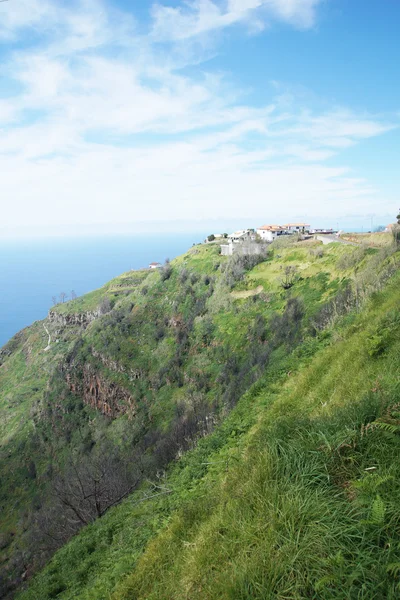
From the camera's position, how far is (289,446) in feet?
12.5

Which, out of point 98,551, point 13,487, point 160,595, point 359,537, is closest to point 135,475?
point 98,551

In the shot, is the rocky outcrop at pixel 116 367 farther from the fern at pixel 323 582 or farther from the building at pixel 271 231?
the building at pixel 271 231

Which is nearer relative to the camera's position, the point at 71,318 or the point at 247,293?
the point at 247,293

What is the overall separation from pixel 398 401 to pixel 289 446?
1559mm

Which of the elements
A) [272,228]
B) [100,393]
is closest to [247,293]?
[100,393]

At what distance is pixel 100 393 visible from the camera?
190 ft

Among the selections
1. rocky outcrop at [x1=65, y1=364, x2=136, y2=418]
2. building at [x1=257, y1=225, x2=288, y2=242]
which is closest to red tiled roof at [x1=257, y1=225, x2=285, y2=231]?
building at [x1=257, y1=225, x2=288, y2=242]

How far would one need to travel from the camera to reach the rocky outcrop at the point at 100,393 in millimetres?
52594

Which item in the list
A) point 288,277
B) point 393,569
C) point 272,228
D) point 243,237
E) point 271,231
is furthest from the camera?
point 272,228

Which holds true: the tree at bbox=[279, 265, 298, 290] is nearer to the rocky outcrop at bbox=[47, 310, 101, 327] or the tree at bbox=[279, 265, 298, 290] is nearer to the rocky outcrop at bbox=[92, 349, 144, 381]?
the rocky outcrop at bbox=[92, 349, 144, 381]

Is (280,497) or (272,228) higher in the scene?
(272,228)

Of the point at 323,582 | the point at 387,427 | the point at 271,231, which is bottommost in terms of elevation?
the point at 323,582

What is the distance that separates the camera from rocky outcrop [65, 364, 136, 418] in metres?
52.6

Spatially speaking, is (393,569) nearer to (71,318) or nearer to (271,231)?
(271,231)
